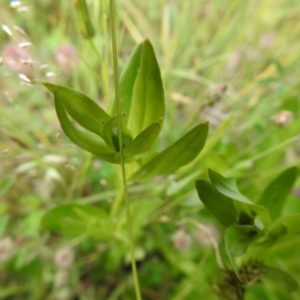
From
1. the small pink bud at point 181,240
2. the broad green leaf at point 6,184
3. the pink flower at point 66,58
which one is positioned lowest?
the small pink bud at point 181,240

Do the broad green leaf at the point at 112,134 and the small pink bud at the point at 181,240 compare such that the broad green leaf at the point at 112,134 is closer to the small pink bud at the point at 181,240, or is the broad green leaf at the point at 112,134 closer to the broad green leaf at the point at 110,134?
the broad green leaf at the point at 110,134

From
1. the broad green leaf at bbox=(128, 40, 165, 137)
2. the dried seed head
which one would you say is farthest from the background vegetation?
the broad green leaf at bbox=(128, 40, 165, 137)

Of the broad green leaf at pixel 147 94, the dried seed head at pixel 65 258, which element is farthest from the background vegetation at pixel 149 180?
the broad green leaf at pixel 147 94

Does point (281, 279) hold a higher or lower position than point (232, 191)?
A: lower

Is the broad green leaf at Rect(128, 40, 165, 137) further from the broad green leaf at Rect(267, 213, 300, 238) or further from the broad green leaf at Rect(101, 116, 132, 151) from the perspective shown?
the broad green leaf at Rect(267, 213, 300, 238)

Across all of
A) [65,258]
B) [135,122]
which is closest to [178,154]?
[135,122]

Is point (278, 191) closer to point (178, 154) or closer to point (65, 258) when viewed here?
point (178, 154)
